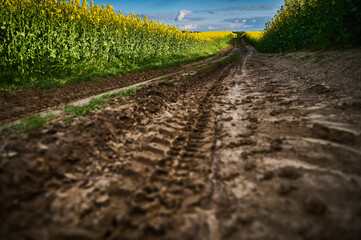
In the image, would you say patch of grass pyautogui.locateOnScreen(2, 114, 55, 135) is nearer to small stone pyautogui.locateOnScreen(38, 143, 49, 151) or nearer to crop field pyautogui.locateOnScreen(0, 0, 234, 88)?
small stone pyautogui.locateOnScreen(38, 143, 49, 151)

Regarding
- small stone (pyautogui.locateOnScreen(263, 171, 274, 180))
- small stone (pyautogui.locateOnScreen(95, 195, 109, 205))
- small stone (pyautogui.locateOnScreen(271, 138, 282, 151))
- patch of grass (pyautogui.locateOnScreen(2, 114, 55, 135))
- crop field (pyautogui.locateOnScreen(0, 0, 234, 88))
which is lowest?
small stone (pyautogui.locateOnScreen(95, 195, 109, 205))

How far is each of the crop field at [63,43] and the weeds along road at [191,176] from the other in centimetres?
539

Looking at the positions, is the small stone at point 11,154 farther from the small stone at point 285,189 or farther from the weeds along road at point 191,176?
the small stone at point 285,189

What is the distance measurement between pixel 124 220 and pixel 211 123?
221 cm

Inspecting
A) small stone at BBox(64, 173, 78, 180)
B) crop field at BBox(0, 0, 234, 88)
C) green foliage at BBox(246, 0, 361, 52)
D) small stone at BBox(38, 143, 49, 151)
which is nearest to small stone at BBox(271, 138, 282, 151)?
small stone at BBox(64, 173, 78, 180)

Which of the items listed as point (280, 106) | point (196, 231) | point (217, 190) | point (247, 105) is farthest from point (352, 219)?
point (247, 105)

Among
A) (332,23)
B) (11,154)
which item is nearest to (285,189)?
(11,154)

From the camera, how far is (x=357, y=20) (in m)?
6.27

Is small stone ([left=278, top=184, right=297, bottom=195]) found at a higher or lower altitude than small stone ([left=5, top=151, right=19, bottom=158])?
lower

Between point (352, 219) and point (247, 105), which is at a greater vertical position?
point (247, 105)

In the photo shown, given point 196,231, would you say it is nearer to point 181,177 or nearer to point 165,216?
point 165,216

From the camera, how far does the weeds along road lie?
1466mm

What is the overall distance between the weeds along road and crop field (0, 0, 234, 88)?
539 centimetres

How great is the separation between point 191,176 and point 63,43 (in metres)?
9.31
